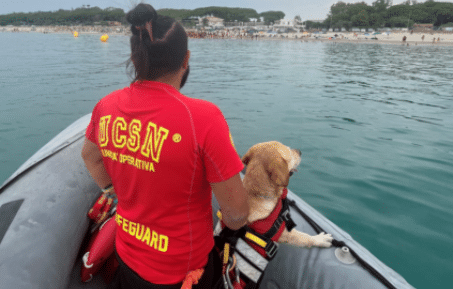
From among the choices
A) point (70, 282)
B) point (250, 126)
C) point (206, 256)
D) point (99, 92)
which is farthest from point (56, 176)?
point (99, 92)

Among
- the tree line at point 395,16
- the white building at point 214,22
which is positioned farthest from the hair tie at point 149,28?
the white building at point 214,22

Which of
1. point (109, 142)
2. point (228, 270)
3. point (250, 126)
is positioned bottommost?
point (250, 126)

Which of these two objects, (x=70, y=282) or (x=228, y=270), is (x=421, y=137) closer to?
(x=228, y=270)

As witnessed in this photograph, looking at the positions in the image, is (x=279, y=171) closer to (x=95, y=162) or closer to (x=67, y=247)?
(x=95, y=162)

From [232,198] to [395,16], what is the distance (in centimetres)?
12282

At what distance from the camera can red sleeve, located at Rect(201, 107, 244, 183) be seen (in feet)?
3.98

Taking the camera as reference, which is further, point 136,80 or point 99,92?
point 99,92

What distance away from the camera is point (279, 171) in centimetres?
200

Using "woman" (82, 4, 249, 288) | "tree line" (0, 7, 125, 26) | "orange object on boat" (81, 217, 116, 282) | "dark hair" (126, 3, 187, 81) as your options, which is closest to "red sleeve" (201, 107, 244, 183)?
"woman" (82, 4, 249, 288)

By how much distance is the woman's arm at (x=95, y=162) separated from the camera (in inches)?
66.8

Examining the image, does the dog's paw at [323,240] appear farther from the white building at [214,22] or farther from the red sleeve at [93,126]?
the white building at [214,22]

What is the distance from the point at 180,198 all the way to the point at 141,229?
1.02 ft

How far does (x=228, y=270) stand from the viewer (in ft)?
5.96

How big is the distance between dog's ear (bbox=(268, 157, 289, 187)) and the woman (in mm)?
586
